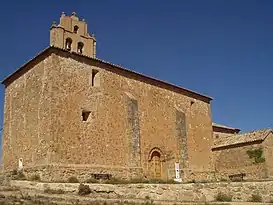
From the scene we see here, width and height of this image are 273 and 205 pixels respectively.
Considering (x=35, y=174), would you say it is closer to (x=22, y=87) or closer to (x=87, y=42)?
(x=22, y=87)

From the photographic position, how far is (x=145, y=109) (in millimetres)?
24625

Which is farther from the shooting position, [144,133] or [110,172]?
[144,133]

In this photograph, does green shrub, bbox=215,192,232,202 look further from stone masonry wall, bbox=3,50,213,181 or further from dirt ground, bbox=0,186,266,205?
stone masonry wall, bbox=3,50,213,181

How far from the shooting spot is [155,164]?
2495 cm

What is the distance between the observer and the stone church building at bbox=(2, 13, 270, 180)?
1953cm

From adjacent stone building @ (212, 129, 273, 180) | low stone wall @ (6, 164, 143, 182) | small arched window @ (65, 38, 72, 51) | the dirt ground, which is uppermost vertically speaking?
small arched window @ (65, 38, 72, 51)

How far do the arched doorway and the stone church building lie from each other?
0.23 ft

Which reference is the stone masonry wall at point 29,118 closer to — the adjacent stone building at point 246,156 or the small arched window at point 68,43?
the small arched window at point 68,43

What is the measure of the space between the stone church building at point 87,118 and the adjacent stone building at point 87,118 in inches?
2.2

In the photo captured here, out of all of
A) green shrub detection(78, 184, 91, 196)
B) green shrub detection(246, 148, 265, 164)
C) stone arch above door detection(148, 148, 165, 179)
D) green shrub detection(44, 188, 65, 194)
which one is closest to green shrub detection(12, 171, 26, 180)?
green shrub detection(44, 188, 65, 194)

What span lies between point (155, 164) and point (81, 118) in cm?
712

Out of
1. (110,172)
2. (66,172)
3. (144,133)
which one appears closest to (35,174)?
(66,172)

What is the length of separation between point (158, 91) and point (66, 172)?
32.4 feet

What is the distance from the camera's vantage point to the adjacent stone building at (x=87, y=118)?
769 inches
